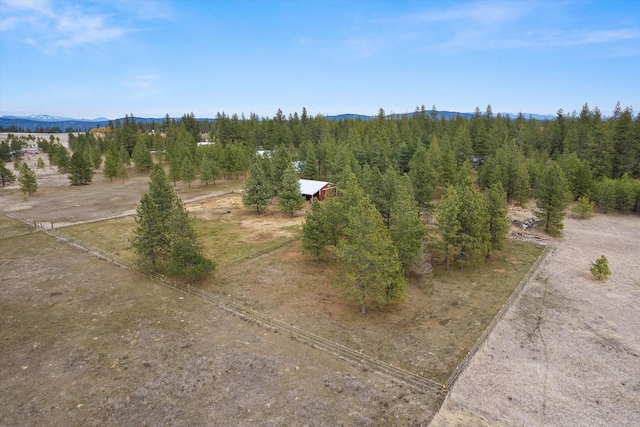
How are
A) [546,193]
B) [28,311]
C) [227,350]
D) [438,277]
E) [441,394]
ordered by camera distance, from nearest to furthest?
[441,394], [227,350], [28,311], [438,277], [546,193]

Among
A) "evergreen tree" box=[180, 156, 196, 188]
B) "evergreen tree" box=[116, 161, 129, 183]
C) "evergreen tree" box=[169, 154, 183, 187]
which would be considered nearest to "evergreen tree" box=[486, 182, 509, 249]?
"evergreen tree" box=[180, 156, 196, 188]

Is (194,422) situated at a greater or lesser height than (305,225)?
lesser

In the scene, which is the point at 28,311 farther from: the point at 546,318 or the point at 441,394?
the point at 546,318

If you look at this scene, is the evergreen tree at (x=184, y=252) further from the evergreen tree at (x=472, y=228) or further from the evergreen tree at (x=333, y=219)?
the evergreen tree at (x=472, y=228)

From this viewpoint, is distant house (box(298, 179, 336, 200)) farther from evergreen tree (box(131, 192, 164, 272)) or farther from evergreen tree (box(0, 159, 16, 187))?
evergreen tree (box(0, 159, 16, 187))

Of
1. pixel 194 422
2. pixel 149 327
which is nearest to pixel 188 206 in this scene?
pixel 149 327

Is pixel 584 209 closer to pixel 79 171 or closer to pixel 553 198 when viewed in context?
pixel 553 198
